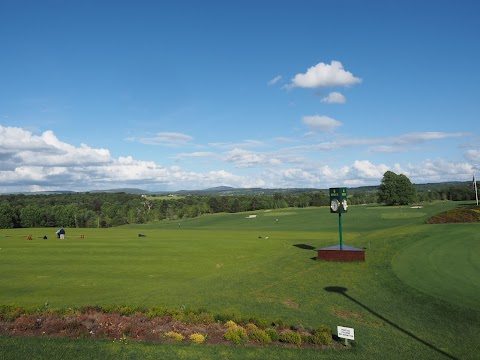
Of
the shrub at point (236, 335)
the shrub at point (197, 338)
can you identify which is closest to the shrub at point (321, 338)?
the shrub at point (236, 335)

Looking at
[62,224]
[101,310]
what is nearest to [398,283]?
[101,310]

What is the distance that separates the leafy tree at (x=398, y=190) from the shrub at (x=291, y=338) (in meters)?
130

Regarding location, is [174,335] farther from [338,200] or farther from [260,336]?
[338,200]

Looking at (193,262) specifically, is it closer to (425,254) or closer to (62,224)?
(425,254)

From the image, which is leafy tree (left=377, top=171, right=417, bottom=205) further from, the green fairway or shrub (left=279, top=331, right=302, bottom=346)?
shrub (left=279, top=331, right=302, bottom=346)

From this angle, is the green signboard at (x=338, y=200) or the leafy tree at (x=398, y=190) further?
the leafy tree at (x=398, y=190)

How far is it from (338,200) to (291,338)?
24509mm

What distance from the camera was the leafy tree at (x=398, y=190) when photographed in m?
133

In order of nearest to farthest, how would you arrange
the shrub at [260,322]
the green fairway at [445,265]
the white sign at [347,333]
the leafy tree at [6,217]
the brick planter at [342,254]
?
the white sign at [347,333], the shrub at [260,322], the green fairway at [445,265], the brick planter at [342,254], the leafy tree at [6,217]

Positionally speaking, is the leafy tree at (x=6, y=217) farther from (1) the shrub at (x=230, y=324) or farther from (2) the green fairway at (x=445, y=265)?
(1) the shrub at (x=230, y=324)

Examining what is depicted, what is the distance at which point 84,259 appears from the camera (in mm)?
38219

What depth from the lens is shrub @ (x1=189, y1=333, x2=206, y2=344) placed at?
1459 cm

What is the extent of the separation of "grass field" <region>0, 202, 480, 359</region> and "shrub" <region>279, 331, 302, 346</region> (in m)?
0.68

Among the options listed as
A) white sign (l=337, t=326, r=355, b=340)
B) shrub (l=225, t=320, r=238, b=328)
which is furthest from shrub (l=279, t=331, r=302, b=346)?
shrub (l=225, t=320, r=238, b=328)
